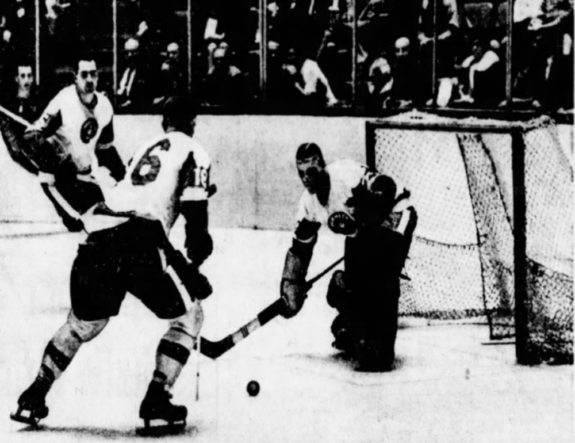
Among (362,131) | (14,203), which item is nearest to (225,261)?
(362,131)

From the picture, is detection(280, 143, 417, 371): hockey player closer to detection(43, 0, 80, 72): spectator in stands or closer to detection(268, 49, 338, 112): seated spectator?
detection(268, 49, 338, 112): seated spectator

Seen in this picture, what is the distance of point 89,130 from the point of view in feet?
24.4

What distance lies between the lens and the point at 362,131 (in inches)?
358

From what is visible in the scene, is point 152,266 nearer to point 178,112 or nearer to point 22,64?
point 178,112

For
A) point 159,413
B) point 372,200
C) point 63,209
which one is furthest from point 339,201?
point 63,209

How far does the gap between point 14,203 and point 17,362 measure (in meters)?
4.50

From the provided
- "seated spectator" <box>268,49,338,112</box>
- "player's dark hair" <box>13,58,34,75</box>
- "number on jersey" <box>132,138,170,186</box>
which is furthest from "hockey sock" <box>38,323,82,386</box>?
"player's dark hair" <box>13,58,34,75</box>

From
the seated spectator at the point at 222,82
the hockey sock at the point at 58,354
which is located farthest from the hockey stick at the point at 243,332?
the seated spectator at the point at 222,82

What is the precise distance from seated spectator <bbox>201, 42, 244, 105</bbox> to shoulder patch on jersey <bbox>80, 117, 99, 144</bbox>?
2204 mm

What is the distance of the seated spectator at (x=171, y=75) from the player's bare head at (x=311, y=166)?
4.51 meters

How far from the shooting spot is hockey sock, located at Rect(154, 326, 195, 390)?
445 cm

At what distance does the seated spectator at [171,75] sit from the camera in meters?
9.77

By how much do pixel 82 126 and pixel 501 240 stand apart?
2637 millimetres

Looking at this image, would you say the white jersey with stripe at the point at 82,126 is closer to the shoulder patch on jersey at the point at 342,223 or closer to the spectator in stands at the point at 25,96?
the shoulder patch on jersey at the point at 342,223
